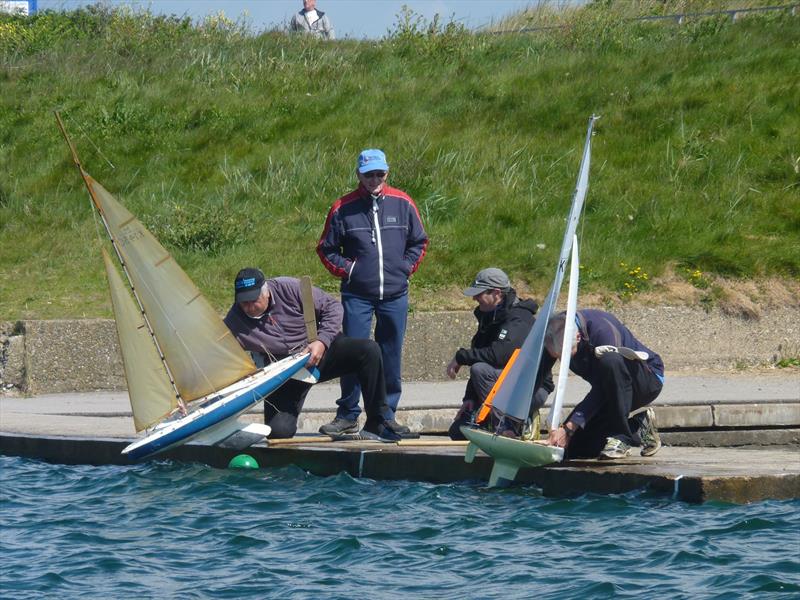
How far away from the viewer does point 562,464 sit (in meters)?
9.47

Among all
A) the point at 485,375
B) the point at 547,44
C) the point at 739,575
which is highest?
the point at 547,44

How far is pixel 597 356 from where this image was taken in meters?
9.21

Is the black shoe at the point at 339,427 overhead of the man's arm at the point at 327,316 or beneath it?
beneath

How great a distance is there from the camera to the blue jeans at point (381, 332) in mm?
10984

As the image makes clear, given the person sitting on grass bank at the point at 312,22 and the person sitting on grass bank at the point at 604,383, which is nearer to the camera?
the person sitting on grass bank at the point at 604,383

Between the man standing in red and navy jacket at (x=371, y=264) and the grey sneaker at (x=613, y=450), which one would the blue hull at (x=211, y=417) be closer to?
the man standing in red and navy jacket at (x=371, y=264)

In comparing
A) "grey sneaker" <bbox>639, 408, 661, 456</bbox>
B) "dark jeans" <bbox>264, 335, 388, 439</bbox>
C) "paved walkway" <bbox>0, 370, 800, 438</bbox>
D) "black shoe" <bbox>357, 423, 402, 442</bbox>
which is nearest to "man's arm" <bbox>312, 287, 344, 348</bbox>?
"dark jeans" <bbox>264, 335, 388, 439</bbox>

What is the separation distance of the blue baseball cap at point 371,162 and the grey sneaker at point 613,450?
9.06 ft

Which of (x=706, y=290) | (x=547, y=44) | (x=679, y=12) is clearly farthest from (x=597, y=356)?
(x=679, y=12)

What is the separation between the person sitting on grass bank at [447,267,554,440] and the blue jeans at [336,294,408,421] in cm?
64

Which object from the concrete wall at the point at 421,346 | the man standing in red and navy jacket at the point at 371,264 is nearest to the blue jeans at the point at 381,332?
the man standing in red and navy jacket at the point at 371,264

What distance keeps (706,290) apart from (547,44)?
291 inches

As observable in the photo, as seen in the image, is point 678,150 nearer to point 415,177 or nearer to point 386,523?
point 415,177

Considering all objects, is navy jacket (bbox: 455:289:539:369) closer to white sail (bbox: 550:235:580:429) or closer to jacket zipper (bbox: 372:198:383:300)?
jacket zipper (bbox: 372:198:383:300)
